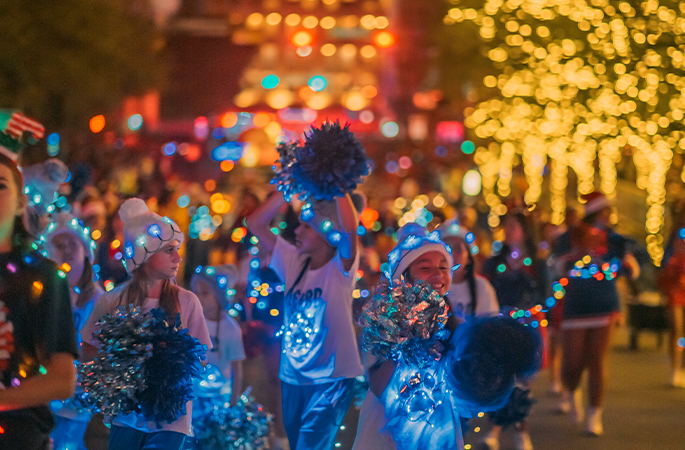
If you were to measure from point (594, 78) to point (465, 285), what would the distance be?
932 cm

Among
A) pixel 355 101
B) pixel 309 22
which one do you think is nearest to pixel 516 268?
pixel 309 22

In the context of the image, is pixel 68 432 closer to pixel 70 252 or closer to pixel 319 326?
pixel 70 252

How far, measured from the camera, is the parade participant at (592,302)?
758cm

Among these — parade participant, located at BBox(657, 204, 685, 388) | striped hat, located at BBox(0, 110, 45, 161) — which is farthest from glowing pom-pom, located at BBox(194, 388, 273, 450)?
parade participant, located at BBox(657, 204, 685, 388)

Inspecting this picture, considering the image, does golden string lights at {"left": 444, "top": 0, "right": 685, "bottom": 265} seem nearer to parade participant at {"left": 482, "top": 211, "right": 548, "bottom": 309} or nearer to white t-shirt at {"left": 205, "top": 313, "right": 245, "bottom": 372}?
parade participant at {"left": 482, "top": 211, "right": 548, "bottom": 309}

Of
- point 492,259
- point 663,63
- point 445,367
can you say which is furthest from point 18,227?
point 663,63

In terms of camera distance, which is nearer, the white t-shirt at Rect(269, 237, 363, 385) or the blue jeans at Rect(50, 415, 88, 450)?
the white t-shirt at Rect(269, 237, 363, 385)

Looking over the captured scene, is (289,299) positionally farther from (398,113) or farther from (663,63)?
(398,113)

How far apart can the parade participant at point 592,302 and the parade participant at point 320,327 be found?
3.18m

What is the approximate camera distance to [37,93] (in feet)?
90.6

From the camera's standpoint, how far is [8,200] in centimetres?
292

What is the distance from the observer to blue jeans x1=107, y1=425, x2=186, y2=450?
3.81m

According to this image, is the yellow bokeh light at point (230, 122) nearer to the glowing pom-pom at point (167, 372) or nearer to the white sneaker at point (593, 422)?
the glowing pom-pom at point (167, 372)

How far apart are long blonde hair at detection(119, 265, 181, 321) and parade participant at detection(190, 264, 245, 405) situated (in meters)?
2.09
